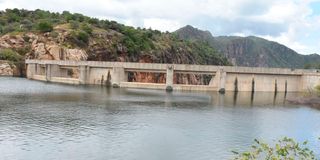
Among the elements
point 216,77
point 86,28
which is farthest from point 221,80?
point 86,28

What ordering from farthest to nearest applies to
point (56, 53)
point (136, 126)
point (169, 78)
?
point (56, 53) < point (169, 78) < point (136, 126)

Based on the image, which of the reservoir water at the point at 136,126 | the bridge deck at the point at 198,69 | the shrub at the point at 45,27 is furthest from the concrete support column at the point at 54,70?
the reservoir water at the point at 136,126

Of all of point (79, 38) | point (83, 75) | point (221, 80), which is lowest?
point (221, 80)

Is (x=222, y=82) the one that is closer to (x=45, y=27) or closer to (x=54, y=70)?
(x=54, y=70)

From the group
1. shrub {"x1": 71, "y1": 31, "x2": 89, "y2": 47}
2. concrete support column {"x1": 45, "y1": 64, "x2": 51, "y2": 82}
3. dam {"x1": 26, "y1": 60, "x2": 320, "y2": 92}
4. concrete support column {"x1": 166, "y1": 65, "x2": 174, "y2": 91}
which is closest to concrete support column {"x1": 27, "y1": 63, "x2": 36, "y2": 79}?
concrete support column {"x1": 45, "y1": 64, "x2": 51, "y2": 82}

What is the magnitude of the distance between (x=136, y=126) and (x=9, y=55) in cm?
10066

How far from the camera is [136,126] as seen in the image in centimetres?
5641

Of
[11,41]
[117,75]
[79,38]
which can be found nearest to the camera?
[117,75]

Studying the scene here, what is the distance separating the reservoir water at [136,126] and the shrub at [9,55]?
54.2 m

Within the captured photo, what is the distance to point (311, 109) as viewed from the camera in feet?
291

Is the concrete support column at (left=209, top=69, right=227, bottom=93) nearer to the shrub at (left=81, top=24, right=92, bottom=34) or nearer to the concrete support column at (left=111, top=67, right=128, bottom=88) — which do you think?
the concrete support column at (left=111, top=67, right=128, bottom=88)

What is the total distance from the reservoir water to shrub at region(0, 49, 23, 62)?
54246 millimetres

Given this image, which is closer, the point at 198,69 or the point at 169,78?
the point at 198,69

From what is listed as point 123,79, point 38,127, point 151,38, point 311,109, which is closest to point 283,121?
point 311,109
